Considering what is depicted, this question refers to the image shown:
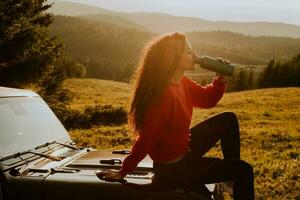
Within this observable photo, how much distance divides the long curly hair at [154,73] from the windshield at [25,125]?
1300mm

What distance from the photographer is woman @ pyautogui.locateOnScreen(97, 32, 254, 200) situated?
396 centimetres

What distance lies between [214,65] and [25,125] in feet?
6.85

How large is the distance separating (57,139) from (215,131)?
76.3 inches

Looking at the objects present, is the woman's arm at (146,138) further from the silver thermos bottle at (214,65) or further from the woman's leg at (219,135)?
the woman's leg at (219,135)

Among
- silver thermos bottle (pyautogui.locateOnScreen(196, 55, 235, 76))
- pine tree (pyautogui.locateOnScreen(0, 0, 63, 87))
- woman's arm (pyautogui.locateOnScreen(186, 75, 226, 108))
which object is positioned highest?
silver thermos bottle (pyautogui.locateOnScreen(196, 55, 235, 76))

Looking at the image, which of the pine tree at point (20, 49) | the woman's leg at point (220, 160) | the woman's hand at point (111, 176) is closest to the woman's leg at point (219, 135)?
the woman's leg at point (220, 160)

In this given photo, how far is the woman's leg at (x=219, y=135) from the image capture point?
4.53m

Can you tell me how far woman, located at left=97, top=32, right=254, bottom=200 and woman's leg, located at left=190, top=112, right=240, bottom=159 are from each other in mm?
298

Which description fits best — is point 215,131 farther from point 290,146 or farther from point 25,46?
point 25,46

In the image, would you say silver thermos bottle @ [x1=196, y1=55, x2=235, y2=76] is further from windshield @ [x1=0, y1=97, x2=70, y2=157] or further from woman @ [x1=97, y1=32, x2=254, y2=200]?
windshield @ [x1=0, y1=97, x2=70, y2=157]

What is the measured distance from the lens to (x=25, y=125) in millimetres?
5016

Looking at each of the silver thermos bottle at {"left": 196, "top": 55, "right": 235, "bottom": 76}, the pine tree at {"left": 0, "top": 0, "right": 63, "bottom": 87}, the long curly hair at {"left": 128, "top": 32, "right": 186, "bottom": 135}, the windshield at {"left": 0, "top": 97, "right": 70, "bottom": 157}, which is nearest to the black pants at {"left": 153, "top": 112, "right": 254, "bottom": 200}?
the long curly hair at {"left": 128, "top": 32, "right": 186, "bottom": 135}

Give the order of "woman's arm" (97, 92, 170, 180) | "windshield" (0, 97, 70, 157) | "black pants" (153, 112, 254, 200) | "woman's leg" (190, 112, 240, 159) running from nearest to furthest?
"woman's arm" (97, 92, 170, 180), "black pants" (153, 112, 254, 200), "woman's leg" (190, 112, 240, 159), "windshield" (0, 97, 70, 157)

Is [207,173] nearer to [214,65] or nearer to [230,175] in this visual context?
[230,175]
